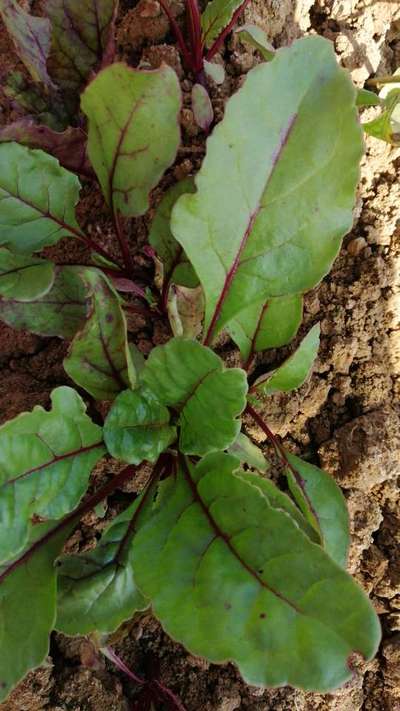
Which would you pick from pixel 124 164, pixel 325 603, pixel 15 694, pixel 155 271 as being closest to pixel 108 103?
pixel 124 164

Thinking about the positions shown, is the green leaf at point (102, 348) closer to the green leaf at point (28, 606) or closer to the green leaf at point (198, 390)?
the green leaf at point (198, 390)

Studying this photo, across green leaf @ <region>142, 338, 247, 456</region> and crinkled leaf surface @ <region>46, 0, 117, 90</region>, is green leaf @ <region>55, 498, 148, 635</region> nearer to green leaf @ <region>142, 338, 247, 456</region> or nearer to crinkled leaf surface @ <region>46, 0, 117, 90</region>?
green leaf @ <region>142, 338, 247, 456</region>

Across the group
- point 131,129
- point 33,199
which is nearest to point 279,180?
point 131,129

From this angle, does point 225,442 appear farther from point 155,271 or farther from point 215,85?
point 215,85


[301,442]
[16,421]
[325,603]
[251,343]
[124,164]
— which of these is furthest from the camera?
[301,442]

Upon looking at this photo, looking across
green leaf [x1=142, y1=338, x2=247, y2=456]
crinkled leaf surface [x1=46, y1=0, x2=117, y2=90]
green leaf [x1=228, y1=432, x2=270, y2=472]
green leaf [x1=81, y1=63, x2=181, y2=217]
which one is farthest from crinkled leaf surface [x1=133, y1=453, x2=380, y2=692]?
crinkled leaf surface [x1=46, y1=0, x2=117, y2=90]

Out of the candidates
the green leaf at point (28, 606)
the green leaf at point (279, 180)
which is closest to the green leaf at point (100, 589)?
the green leaf at point (28, 606)
